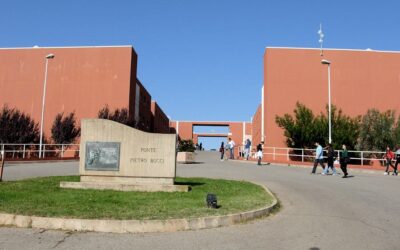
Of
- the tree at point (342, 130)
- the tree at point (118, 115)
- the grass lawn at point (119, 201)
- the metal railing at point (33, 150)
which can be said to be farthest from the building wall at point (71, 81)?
the grass lawn at point (119, 201)

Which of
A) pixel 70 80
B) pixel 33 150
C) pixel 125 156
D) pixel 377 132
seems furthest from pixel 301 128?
pixel 125 156

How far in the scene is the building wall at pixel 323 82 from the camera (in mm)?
39312

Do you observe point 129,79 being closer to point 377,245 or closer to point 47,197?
point 47,197

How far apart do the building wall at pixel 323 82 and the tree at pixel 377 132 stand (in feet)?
15.4

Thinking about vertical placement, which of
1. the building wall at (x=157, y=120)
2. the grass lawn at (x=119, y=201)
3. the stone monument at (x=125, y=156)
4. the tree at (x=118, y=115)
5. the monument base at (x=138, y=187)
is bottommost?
the grass lawn at (x=119, y=201)

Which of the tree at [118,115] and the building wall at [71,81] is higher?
the building wall at [71,81]

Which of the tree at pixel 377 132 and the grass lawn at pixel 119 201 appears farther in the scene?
the tree at pixel 377 132

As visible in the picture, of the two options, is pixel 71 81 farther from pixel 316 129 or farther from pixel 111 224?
pixel 111 224

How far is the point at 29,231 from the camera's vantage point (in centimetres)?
797

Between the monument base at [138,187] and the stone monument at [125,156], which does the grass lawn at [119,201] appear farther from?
the stone monument at [125,156]

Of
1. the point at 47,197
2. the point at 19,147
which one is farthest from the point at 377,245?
the point at 19,147

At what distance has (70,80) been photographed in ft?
142

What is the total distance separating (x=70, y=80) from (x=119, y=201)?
34.8 meters

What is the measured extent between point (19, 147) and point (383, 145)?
26539mm
